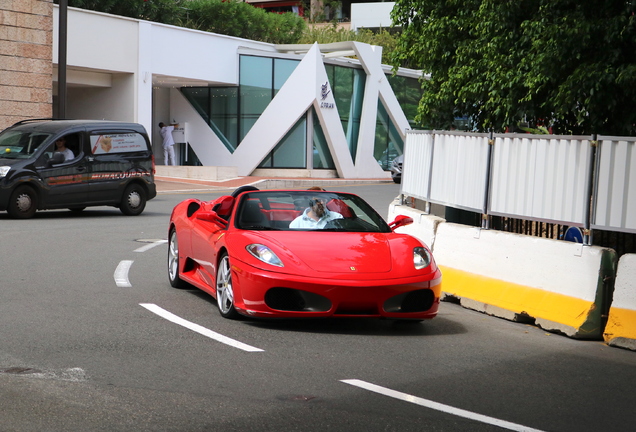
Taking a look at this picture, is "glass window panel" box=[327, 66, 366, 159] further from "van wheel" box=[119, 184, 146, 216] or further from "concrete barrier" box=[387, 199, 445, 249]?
"concrete barrier" box=[387, 199, 445, 249]

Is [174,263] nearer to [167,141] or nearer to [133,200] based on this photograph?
[133,200]

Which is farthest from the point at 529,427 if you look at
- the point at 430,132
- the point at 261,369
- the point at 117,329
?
the point at 430,132

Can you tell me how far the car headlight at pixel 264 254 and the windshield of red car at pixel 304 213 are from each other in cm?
57

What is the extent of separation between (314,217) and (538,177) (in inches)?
89.0

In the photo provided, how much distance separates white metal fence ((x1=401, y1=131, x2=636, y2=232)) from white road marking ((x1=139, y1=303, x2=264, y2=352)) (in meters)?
3.42

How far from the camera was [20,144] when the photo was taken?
19.2 metres

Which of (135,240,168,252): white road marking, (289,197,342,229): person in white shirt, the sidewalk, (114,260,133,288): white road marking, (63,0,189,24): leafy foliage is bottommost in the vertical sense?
the sidewalk

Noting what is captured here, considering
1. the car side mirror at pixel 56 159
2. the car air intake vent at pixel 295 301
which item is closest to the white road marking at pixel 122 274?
the car air intake vent at pixel 295 301

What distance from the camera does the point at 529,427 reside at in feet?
17.1

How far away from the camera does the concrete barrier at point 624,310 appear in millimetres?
7875

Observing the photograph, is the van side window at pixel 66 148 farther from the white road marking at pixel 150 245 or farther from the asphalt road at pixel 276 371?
the asphalt road at pixel 276 371

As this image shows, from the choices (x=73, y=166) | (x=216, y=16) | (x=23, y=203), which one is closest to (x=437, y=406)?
(x=23, y=203)

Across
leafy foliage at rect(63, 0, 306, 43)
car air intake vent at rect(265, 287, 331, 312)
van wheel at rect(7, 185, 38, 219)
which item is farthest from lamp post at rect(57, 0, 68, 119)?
leafy foliage at rect(63, 0, 306, 43)

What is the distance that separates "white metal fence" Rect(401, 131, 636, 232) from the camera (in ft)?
28.0
